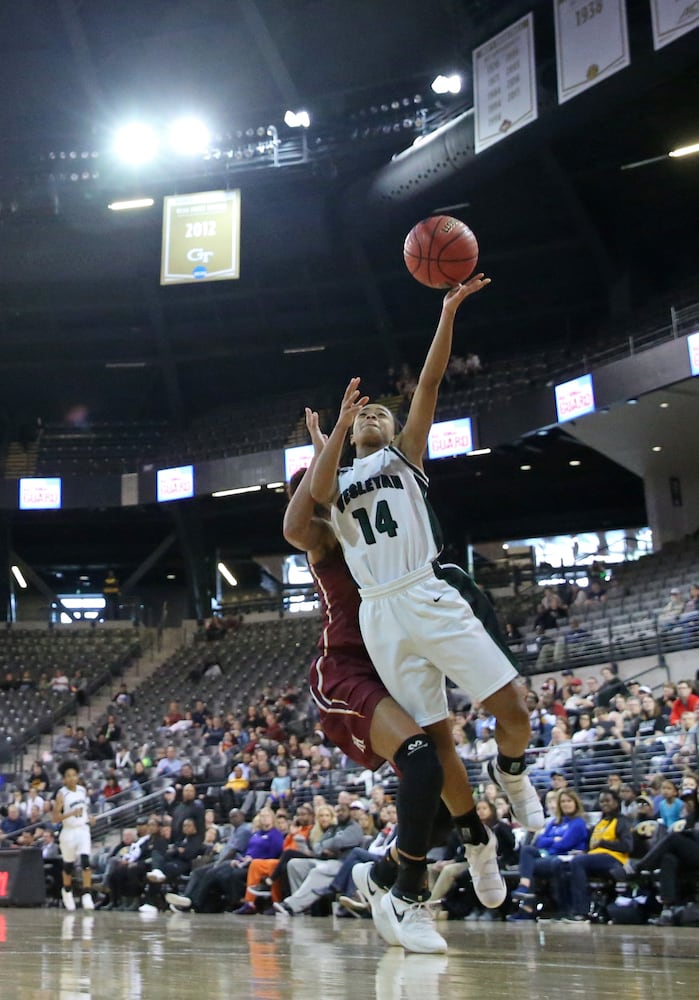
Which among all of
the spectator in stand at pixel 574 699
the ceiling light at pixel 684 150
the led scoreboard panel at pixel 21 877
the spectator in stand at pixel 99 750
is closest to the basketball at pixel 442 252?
the spectator in stand at pixel 574 699

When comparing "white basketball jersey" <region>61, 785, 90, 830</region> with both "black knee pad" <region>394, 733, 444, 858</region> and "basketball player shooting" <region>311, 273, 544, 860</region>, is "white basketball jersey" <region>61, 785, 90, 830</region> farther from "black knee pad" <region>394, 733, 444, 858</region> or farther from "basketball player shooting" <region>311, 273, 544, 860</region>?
"black knee pad" <region>394, 733, 444, 858</region>

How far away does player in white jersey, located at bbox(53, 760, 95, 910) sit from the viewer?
1409 centimetres

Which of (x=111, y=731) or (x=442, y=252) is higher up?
(x=442, y=252)

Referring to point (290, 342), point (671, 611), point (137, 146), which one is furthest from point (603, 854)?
point (290, 342)

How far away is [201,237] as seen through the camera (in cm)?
2362

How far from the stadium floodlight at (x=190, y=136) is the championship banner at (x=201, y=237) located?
1.37 metres

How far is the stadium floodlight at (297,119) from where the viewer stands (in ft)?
79.6

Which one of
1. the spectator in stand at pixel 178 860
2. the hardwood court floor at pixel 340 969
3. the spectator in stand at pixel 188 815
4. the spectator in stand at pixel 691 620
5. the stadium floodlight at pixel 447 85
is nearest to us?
the hardwood court floor at pixel 340 969

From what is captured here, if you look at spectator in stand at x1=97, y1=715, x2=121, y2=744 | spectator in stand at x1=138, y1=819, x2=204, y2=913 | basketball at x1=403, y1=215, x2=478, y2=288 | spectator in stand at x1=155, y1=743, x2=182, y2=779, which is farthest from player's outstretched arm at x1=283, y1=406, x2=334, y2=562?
spectator in stand at x1=97, y1=715, x2=121, y2=744

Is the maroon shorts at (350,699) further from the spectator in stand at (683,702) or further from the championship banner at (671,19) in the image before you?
the championship banner at (671,19)

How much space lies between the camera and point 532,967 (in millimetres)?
3445

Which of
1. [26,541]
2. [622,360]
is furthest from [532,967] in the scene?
[26,541]

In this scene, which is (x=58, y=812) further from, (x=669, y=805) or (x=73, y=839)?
(x=669, y=805)

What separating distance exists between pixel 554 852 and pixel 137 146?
66.5 feet
